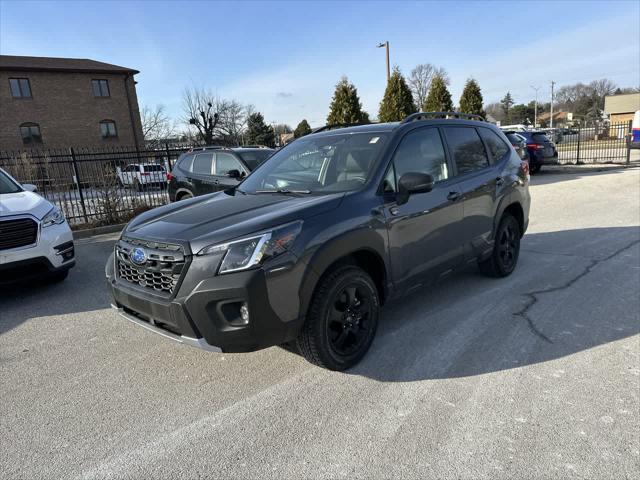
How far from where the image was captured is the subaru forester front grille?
2.75 meters

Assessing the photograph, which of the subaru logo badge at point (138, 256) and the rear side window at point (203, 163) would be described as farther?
the rear side window at point (203, 163)

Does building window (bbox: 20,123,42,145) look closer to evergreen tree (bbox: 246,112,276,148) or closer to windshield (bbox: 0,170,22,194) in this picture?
evergreen tree (bbox: 246,112,276,148)

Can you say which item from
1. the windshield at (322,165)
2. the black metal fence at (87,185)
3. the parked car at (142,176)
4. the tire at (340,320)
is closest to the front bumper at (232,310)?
the tire at (340,320)

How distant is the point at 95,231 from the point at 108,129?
30.4 m

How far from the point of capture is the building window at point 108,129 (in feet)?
117

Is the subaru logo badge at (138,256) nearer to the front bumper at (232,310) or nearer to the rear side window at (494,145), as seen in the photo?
the front bumper at (232,310)

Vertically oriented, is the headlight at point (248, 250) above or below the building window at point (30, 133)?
below

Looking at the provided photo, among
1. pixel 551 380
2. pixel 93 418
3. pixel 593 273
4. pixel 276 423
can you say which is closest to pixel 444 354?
pixel 551 380

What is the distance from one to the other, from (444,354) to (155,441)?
6.99 ft

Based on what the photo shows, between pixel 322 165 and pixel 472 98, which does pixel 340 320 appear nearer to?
pixel 322 165

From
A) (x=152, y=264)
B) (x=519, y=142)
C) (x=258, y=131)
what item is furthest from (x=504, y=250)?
(x=258, y=131)

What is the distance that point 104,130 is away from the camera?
35750 mm

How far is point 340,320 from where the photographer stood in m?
3.13

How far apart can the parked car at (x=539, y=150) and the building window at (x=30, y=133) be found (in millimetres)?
33642
